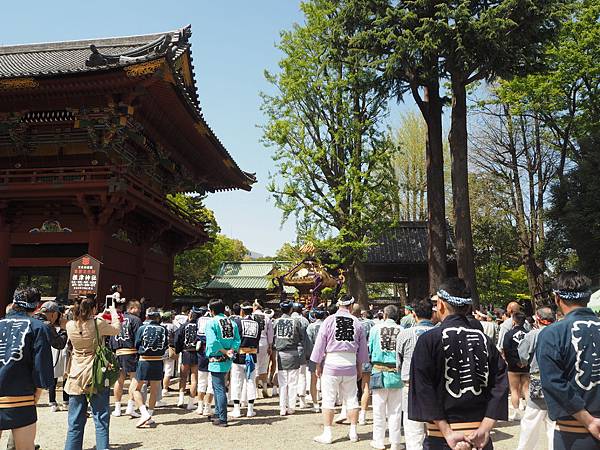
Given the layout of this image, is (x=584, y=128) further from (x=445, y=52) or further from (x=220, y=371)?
(x=220, y=371)

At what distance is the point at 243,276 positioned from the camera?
31578 mm

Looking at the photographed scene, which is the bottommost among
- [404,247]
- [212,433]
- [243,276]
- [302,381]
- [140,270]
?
[212,433]

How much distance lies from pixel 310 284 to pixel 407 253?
24.4 feet

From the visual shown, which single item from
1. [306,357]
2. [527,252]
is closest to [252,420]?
[306,357]

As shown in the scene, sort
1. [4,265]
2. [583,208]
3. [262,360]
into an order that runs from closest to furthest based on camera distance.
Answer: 1. [262,360]
2. [4,265]
3. [583,208]

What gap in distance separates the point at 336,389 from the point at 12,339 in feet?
13.7

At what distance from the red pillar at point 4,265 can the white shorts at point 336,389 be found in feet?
40.3

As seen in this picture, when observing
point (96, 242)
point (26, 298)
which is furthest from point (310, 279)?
point (26, 298)

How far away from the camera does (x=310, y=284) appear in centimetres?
1867

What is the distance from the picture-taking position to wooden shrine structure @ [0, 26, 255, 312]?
13.8 m

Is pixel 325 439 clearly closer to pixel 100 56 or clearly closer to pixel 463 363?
pixel 463 363

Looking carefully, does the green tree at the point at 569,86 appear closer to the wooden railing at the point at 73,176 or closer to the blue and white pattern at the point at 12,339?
the wooden railing at the point at 73,176

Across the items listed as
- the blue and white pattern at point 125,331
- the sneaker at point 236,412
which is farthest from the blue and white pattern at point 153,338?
the sneaker at point 236,412

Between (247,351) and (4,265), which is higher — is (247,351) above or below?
A: below
